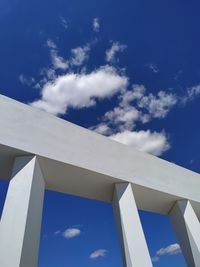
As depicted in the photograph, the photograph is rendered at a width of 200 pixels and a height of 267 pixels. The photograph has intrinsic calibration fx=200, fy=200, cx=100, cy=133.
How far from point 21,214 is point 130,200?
2.65 m

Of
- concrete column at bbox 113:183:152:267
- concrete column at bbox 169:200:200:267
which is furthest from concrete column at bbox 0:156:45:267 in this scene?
concrete column at bbox 169:200:200:267

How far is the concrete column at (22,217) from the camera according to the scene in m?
2.87

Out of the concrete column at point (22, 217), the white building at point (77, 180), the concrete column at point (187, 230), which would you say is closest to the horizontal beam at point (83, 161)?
the white building at point (77, 180)

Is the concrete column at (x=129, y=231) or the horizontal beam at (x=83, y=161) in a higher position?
the horizontal beam at (x=83, y=161)

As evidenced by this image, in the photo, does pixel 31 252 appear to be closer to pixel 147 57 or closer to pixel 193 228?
pixel 193 228

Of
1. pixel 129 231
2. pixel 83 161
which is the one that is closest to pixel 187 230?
pixel 129 231

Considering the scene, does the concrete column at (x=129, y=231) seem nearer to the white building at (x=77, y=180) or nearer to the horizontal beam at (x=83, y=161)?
the white building at (x=77, y=180)

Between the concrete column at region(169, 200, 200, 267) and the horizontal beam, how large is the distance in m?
0.29

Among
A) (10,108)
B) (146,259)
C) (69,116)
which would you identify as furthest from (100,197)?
(10,108)

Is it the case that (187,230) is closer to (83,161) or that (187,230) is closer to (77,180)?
(77,180)

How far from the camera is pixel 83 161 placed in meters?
4.68

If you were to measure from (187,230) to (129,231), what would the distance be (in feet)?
7.85

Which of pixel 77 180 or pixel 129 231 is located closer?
pixel 129 231

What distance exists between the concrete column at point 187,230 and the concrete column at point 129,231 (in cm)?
204
